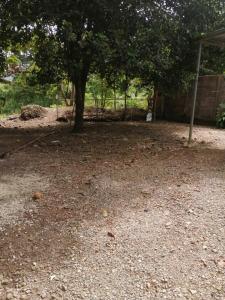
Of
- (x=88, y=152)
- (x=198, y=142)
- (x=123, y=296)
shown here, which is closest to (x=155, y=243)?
(x=123, y=296)

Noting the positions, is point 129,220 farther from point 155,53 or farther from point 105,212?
point 155,53

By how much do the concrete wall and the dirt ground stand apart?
500 cm

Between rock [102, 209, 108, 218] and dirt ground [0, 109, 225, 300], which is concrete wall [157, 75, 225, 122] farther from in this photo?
rock [102, 209, 108, 218]

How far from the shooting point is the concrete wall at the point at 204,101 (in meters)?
11.2

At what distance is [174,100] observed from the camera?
12789mm

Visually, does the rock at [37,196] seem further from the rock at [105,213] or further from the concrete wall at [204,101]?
the concrete wall at [204,101]

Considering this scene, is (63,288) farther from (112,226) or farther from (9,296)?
(112,226)

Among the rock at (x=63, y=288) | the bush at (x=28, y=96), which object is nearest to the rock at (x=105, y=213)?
the rock at (x=63, y=288)

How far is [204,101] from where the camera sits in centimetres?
1166

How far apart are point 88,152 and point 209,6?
4252 mm

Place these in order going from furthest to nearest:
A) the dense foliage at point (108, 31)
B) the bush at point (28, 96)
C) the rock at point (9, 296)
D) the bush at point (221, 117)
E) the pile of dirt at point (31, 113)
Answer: the bush at point (28, 96), the pile of dirt at point (31, 113), the bush at point (221, 117), the dense foliage at point (108, 31), the rock at point (9, 296)

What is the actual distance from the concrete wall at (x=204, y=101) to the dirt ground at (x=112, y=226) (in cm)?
500

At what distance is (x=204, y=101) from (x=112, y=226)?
8869 mm

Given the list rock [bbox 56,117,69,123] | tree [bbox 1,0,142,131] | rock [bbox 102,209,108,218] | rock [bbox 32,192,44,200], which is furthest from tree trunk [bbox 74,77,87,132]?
rock [bbox 102,209,108,218]
